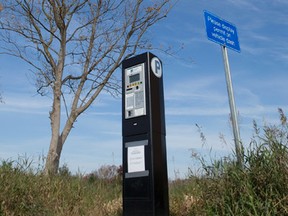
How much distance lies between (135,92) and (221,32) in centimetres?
152

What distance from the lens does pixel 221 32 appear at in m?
5.59

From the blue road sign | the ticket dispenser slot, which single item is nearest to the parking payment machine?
the ticket dispenser slot

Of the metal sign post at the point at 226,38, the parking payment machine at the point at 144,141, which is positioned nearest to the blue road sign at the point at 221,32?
the metal sign post at the point at 226,38

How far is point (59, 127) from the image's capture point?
40.3ft

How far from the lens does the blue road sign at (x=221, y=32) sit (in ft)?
17.8

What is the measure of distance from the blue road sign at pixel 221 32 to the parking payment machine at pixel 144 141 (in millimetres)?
872

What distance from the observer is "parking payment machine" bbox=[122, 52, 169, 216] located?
5012mm

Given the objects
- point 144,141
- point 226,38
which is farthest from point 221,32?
point 144,141

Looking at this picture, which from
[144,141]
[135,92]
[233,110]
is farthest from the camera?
[135,92]

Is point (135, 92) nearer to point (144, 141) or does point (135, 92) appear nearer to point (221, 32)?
point (144, 141)

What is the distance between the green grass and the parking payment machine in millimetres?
582

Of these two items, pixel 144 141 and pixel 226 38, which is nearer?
pixel 144 141

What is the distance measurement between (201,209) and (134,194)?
2.94 feet

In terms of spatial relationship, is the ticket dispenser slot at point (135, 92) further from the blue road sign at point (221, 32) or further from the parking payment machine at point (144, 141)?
the blue road sign at point (221, 32)
